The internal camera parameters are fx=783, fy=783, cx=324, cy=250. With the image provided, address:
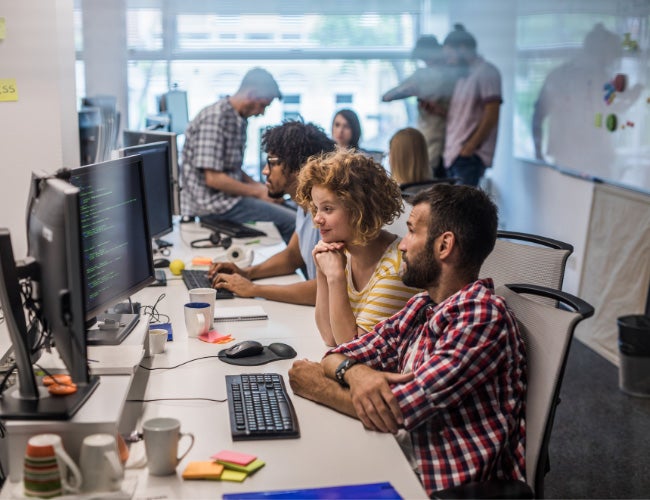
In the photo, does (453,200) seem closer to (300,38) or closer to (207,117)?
(207,117)

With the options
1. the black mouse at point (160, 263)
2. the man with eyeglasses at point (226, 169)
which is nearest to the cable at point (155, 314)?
the black mouse at point (160, 263)

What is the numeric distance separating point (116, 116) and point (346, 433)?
402 centimetres

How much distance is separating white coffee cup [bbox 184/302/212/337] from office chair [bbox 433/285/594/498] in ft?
2.96

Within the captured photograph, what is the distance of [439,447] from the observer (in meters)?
1.50

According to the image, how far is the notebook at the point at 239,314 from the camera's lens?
2.33 m

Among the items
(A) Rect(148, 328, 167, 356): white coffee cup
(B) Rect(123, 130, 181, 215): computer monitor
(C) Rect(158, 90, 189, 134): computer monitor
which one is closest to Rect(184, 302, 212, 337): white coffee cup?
(A) Rect(148, 328, 167, 356): white coffee cup

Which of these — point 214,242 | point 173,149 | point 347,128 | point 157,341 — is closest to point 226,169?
point 173,149

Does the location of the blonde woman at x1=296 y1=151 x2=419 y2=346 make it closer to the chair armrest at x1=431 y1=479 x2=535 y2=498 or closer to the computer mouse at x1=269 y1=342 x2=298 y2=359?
the computer mouse at x1=269 y1=342 x2=298 y2=359

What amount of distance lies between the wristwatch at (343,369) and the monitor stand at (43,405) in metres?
0.53

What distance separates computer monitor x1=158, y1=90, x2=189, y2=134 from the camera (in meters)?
4.91

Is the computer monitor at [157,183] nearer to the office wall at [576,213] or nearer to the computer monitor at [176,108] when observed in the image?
the computer monitor at [176,108]

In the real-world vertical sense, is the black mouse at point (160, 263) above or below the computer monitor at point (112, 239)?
below

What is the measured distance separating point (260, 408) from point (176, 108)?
368 cm

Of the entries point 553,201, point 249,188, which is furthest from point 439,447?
point 553,201
